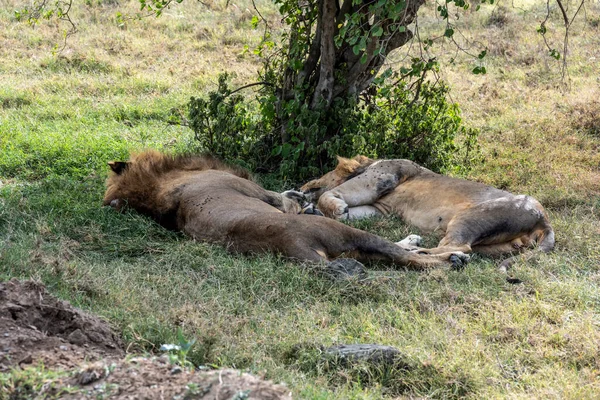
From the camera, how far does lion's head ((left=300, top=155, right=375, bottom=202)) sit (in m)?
8.54

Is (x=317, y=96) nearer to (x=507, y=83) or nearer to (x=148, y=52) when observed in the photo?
(x=507, y=83)

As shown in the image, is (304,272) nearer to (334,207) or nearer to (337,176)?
(334,207)

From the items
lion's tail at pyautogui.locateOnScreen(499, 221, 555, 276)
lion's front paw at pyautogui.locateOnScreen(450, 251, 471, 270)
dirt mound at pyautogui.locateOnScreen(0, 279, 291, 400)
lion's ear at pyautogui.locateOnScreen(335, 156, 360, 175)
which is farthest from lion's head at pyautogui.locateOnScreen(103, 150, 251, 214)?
dirt mound at pyautogui.locateOnScreen(0, 279, 291, 400)

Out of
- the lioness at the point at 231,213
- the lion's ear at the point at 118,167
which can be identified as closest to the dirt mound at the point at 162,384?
the lioness at the point at 231,213

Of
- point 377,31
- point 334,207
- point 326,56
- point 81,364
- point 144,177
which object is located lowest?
point 334,207

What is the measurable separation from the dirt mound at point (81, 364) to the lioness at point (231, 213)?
2.17 m

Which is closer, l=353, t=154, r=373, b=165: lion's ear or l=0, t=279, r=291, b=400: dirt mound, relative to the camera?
l=0, t=279, r=291, b=400: dirt mound

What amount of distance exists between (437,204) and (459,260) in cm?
123

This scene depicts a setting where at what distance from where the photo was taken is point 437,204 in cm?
772

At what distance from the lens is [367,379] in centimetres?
441

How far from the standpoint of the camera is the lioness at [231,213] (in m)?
6.33

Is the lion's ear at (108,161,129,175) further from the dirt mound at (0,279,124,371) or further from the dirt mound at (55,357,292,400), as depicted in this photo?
the dirt mound at (55,357,292,400)

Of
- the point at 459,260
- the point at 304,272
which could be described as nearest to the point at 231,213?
the point at 304,272

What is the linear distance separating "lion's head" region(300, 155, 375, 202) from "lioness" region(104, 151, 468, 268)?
466 mm
